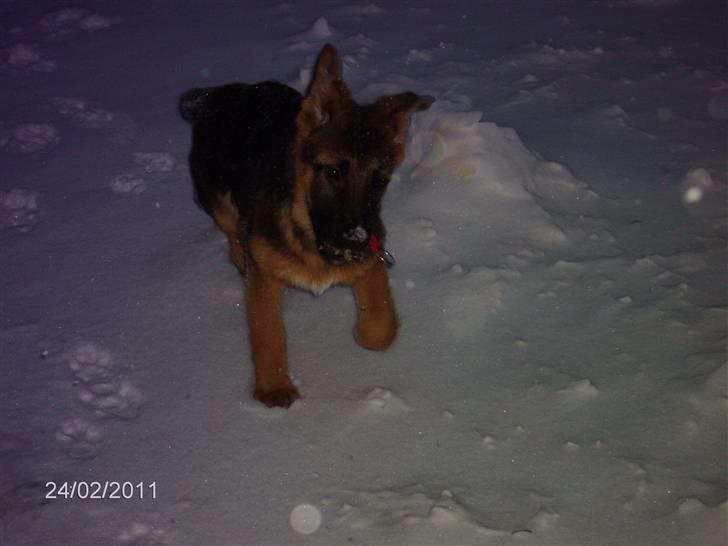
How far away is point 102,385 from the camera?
387 cm

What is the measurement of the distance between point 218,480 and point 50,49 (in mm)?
6598

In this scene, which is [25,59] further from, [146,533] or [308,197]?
[146,533]

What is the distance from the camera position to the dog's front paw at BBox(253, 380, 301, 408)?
3.76 metres

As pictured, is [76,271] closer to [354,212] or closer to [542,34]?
[354,212]

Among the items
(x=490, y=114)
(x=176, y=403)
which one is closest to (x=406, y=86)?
(x=490, y=114)

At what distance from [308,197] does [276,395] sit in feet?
3.79

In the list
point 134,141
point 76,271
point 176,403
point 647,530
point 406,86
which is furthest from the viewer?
point 406,86

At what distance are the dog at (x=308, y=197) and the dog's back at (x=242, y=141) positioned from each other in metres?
0.01

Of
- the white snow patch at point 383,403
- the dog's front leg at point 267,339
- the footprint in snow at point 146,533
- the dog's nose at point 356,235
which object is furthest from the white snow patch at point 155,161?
the footprint in snow at point 146,533

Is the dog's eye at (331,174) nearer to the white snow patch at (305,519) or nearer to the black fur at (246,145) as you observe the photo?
the black fur at (246,145)

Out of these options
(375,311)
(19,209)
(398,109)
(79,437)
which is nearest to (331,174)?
(398,109)

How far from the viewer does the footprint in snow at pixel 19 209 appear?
5.14 m

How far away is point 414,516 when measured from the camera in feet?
10.2

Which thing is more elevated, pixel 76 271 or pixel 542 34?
pixel 542 34
